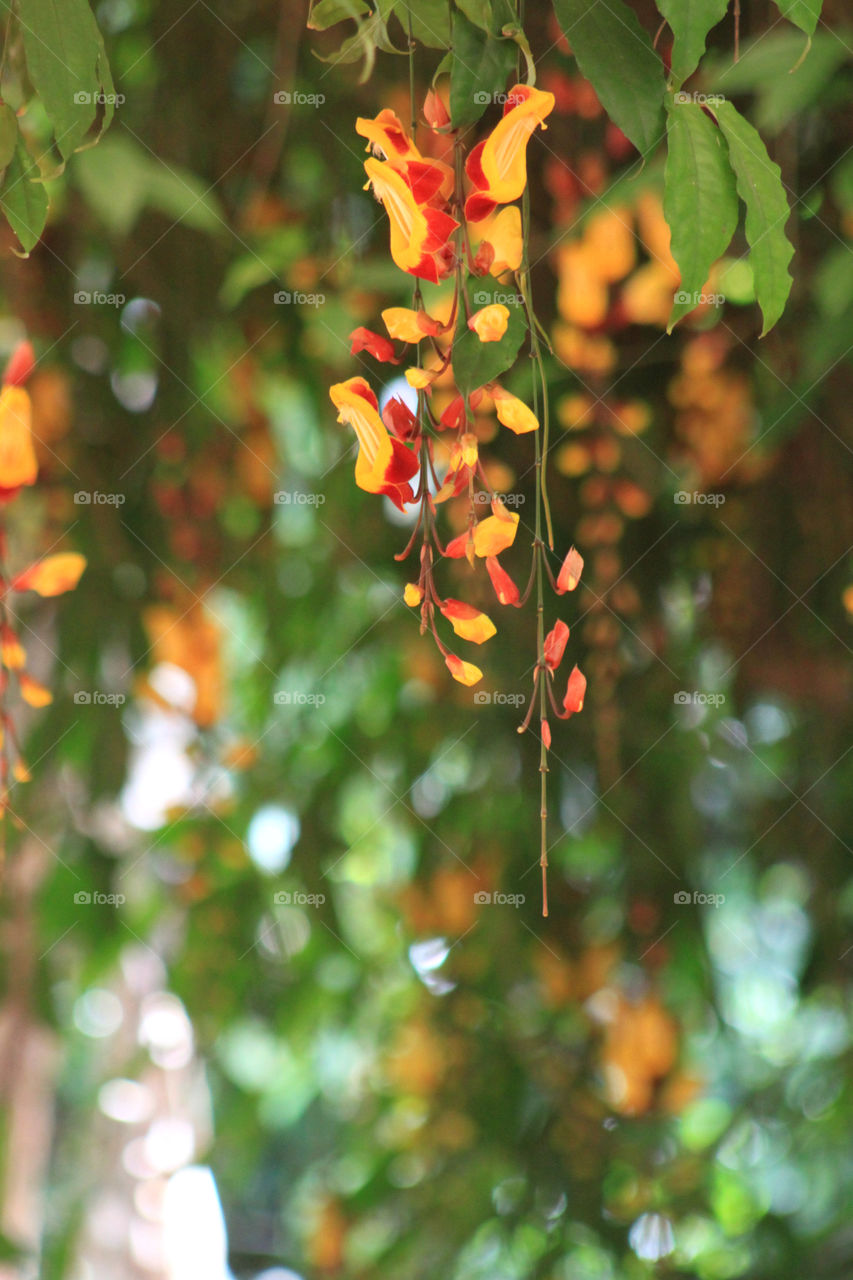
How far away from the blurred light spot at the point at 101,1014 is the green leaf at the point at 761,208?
6.28 feet

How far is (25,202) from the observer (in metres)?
0.41

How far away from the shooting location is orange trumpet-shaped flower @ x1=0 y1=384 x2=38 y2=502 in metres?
0.65

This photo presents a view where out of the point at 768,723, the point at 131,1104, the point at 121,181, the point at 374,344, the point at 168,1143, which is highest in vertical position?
the point at 374,344

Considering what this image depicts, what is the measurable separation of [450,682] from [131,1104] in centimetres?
144

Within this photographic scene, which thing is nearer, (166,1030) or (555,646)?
(555,646)

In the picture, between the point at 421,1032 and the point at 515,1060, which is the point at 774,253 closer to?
the point at 515,1060

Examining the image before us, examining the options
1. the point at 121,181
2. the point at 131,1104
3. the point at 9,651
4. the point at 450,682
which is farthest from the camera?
the point at 131,1104

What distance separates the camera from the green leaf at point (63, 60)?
344 mm

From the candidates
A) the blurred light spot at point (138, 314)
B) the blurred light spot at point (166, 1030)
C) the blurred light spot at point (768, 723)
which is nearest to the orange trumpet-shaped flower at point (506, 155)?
the blurred light spot at point (138, 314)

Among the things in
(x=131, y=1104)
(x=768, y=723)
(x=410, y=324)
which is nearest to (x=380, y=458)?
(x=410, y=324)

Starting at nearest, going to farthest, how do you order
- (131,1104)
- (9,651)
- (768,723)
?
(9,651)
(768,723)
(131,1104)

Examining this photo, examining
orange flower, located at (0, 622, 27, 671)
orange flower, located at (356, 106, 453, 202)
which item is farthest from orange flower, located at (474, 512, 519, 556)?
orange flower, located at (0, 622, 27, 671)

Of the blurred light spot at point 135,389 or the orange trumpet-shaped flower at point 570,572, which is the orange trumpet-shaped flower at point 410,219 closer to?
the orange trumpet-shaped flower at point 570,572

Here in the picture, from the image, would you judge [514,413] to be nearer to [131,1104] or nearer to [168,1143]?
[131,1104]
